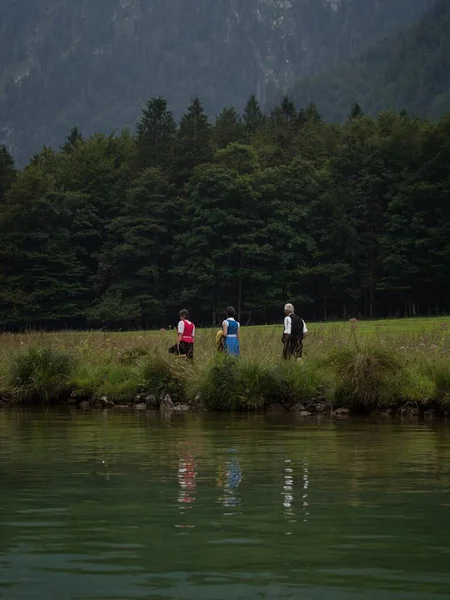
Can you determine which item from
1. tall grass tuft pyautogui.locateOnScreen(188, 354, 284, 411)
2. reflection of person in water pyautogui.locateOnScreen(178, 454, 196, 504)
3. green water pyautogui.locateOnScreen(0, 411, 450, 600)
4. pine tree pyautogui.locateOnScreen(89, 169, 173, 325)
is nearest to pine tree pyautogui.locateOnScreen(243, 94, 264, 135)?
pine tree pyautogui.locateOnScreen(89, 169, 173, 325)

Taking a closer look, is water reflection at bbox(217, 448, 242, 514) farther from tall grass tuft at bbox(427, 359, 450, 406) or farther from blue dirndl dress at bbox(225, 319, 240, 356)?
blue dirndl dress at bbox(225, 319, 240, 356)

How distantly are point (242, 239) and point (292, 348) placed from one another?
76667 mm

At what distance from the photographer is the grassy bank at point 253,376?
23.0 metres

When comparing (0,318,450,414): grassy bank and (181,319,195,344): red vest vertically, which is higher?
(181,319,195,344): red vest

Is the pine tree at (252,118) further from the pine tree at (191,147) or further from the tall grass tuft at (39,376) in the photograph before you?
the tall grass tuft at (39,376)

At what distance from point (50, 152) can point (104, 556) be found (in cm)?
12917

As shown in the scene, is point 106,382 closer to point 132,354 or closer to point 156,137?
point 132,354

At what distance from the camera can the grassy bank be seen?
907 inches

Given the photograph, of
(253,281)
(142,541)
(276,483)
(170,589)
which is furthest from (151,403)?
(253,281)

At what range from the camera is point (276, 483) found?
1209cm

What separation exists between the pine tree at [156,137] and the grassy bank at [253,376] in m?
86.9

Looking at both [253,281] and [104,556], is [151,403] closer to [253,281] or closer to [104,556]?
[104,556]

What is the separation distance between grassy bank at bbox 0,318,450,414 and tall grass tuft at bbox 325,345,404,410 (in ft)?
0.06

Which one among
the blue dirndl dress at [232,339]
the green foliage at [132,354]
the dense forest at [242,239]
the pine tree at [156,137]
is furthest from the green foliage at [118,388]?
the pine tree at [156,137]
